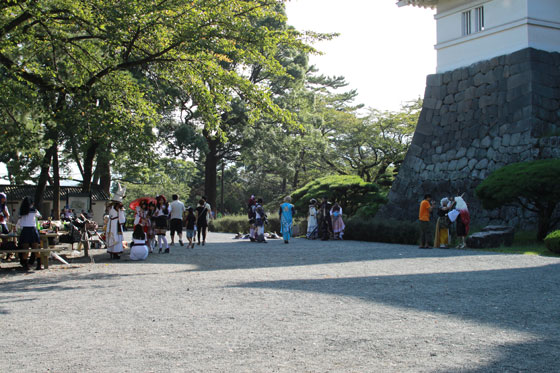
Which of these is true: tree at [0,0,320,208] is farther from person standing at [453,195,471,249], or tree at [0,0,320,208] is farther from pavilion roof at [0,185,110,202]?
pavilion roof at [0,185,110,202]

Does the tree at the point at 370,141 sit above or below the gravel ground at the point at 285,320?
above

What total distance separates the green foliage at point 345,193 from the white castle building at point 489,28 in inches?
252

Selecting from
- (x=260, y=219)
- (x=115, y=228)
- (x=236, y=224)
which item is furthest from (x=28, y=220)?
(x=236, y=224)

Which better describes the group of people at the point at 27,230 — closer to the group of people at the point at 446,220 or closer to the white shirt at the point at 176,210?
the white shirt at the point at 176,210

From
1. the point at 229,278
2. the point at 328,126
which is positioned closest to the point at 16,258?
the point at 229,278

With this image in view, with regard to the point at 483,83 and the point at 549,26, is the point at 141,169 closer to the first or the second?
the point at 483,83

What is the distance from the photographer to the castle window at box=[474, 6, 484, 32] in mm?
21719

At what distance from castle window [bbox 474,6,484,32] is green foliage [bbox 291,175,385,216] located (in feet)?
27.6

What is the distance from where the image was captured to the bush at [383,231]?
19.1 metres

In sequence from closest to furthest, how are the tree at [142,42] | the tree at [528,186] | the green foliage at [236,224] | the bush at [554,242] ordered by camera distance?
the tree at [142,42]
the bush at [554,242]
the tree at [528,186]
the green foliage at [236,224]

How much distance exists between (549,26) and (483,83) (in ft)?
10.2

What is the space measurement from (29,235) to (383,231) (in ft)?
42.6

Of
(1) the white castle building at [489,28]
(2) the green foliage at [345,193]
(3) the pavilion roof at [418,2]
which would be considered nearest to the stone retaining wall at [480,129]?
(1) the white castle building at [489,28]

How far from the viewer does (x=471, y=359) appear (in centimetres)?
441
